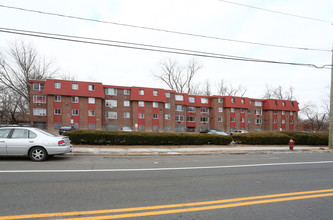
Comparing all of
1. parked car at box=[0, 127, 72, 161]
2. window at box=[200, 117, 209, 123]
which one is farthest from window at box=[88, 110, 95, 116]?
parked car at box=[0, 127, 72, 161]

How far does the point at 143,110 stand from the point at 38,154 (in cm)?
3094

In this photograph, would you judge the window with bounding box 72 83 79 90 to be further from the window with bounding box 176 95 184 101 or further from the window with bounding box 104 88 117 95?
the window with bounding box 176 95 184 101

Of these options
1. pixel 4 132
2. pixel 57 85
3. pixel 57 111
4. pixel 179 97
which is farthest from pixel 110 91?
pixel 4 132

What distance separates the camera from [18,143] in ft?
24.2

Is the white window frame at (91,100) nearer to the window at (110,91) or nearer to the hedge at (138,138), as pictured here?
the window at (110,91)

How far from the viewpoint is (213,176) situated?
18.9ft

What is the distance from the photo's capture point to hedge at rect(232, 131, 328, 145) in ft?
54.3

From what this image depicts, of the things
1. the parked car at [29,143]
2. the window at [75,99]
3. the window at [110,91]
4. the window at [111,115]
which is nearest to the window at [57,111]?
the window at [75,99]

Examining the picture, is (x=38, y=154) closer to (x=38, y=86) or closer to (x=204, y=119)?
(x=38, y=86)

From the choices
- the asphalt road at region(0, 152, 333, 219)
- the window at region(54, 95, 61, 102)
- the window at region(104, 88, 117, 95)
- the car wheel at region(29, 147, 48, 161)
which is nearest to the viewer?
the asphalt road at region(0, 152, 333, 219)

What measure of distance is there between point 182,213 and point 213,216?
1.75 feet

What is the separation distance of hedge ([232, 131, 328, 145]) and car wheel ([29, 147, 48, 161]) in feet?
49.5

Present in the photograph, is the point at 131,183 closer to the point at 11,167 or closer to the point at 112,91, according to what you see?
the point at 11,167

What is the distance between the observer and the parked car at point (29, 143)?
7348 mm
